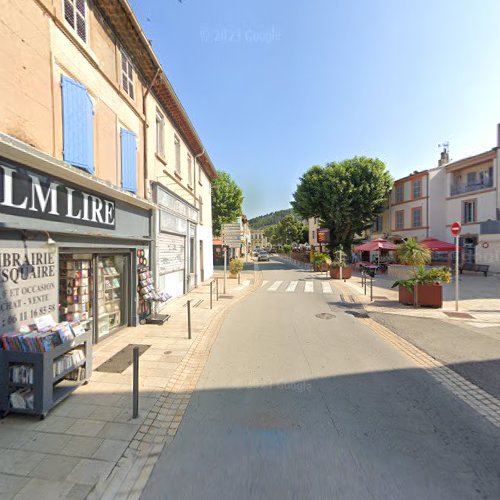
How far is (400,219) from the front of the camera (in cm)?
2845

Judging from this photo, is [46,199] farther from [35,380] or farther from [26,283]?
[35,380]

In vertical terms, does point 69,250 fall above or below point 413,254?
above

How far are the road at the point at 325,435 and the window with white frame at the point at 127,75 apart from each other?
748 centimetres

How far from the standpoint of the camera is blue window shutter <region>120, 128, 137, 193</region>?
23.7 feet

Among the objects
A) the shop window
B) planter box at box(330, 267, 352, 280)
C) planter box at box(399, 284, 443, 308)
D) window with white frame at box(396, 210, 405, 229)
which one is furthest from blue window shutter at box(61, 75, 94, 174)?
window with white frame at box(396, 210, 405, 229)

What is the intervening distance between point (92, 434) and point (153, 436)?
697mm

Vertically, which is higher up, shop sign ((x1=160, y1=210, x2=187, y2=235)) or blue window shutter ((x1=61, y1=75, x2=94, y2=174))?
blue window shutter ((x1=61, y1=75, x2=94, y2=174))

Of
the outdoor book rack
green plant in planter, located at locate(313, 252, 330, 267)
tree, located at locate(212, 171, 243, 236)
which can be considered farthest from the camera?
tree, located at locate(212, 171, 243, 236)

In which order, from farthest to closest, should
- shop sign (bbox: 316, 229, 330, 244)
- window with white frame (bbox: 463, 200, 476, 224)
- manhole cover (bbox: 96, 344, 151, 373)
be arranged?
shop sign (bbox: 316, 229, 330, 244), window with white frame (bbox: 463, 200, 476, 224), manhole cover (bbox: 96, 344, 151, 373)

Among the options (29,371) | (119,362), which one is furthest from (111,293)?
(29,371)

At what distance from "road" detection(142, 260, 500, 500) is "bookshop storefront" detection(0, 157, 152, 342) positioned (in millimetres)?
2812

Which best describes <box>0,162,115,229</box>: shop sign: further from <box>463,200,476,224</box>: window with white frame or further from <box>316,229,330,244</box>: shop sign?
<box>463,200,476,224</box>: window with white frame

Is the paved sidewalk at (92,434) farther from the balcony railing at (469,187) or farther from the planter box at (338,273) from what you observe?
the balcony railing at (469,187)

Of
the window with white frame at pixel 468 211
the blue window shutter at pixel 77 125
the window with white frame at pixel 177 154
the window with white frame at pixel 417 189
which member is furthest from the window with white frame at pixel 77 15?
the window with white frame at pixel 417 189
